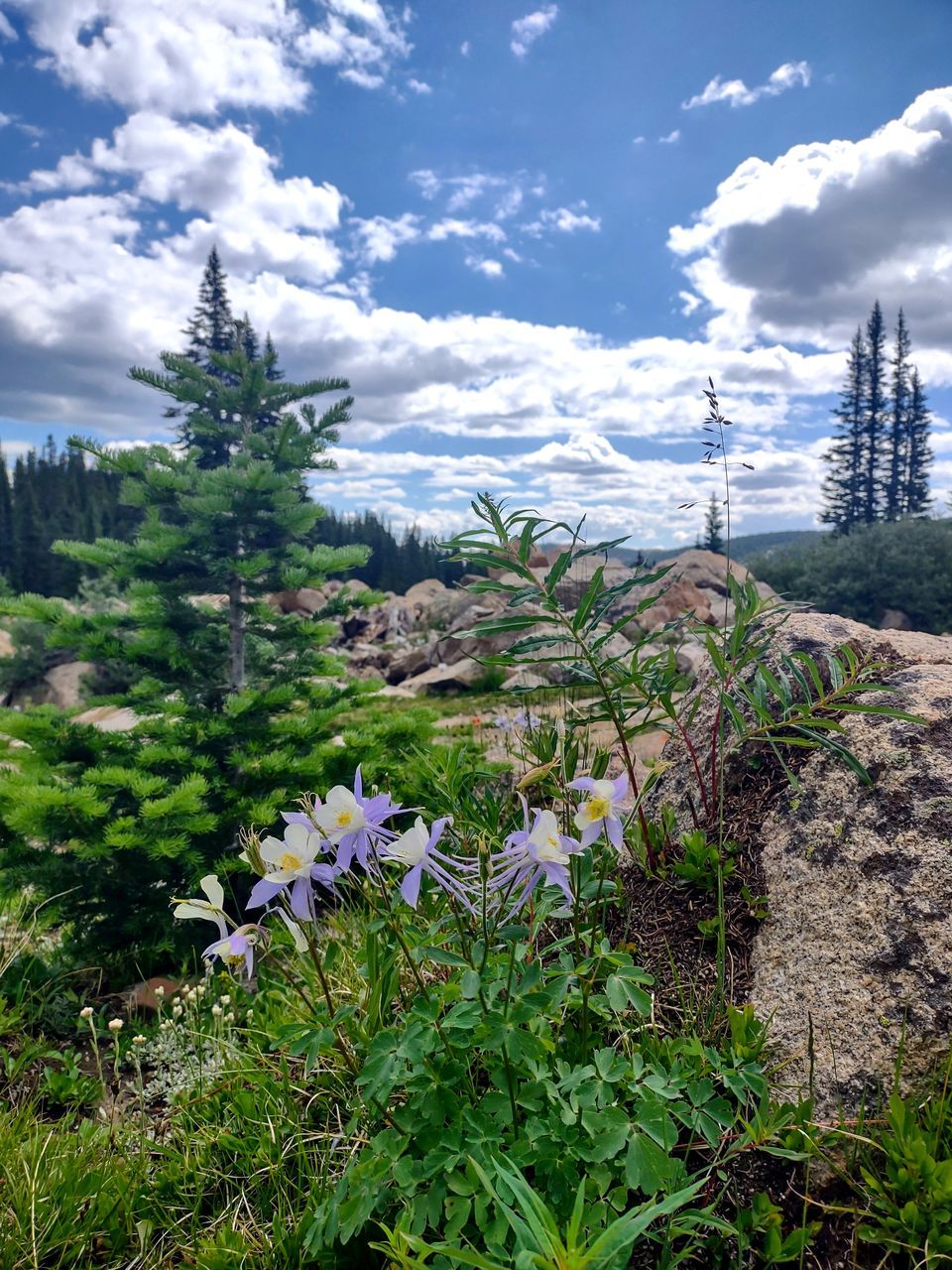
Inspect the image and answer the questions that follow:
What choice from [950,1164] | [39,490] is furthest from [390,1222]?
[39,490]

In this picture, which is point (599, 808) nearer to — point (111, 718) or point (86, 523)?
point (111, 718)

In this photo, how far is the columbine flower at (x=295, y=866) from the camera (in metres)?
1.33

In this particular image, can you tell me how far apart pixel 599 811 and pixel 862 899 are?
990 mm

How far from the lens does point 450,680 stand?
11766mm

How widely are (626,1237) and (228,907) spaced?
397 cm

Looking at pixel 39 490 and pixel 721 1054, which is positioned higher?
pixel 39 490

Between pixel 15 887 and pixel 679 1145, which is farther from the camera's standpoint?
pixel 15 887

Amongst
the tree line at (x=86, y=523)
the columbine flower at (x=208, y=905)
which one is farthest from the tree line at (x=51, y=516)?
the columbine flower at (x=208, y=905)

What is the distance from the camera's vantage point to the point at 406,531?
49.8m

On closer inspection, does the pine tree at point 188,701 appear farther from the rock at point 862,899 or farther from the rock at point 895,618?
the rock at point 895,618

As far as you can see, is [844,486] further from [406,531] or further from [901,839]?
[901,839]

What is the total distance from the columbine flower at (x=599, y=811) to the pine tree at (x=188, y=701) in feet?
8.96

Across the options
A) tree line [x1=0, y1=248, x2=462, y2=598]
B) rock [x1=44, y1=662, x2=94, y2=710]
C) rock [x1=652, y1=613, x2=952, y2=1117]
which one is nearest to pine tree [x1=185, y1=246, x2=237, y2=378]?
tree line [x1=0, y1=248, x2=462, y2=598]

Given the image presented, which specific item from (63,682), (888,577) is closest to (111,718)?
(63,682)
